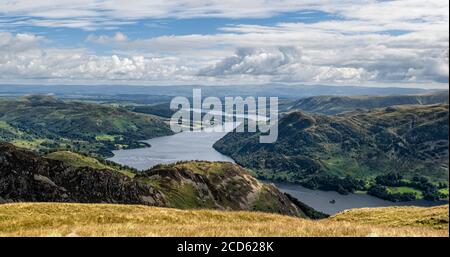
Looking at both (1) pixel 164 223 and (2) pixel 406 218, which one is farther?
(2) pixel 406 218

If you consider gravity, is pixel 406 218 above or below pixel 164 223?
below

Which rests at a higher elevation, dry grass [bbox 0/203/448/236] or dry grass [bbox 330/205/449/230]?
dry grass [bbox 0/203/448/236]

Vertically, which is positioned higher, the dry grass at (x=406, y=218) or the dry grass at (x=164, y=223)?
the dry grass at (x=164, y=223)

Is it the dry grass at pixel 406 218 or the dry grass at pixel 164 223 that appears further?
the dry grass at pixel 406 218

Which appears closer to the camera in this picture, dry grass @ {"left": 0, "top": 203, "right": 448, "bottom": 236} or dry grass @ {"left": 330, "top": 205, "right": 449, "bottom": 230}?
dry grass @ {"left": 0, "top": 203, "right": 448, "bottom": 236}
